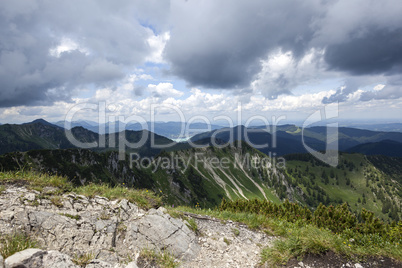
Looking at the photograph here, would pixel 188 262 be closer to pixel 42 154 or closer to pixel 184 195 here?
pixel 42 154

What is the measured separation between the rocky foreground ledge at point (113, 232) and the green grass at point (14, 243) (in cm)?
34

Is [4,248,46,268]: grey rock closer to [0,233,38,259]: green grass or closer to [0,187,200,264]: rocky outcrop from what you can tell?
[0,233,38,259]: green grass

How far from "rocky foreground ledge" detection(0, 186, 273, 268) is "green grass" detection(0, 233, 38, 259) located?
1.13 ft

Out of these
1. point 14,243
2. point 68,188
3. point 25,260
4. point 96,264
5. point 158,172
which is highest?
point 68,188

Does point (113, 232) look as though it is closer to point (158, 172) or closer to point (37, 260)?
point (37, 260)

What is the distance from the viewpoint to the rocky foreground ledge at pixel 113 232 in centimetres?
738

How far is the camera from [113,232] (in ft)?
28.8

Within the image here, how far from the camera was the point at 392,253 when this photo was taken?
805 centimetres

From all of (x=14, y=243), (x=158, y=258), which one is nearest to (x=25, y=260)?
(x=14, y=243)

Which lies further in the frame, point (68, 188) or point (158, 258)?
point (68, 188)

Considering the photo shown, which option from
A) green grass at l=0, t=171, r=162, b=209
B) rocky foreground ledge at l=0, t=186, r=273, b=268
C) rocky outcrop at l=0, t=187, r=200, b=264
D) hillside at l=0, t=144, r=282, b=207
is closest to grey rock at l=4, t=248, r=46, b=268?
rocky foreground ledge at l=0, t=186, r=273, b=268

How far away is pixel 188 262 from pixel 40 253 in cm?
536

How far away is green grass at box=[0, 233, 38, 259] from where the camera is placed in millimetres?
5678

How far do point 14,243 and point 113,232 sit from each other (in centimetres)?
347
